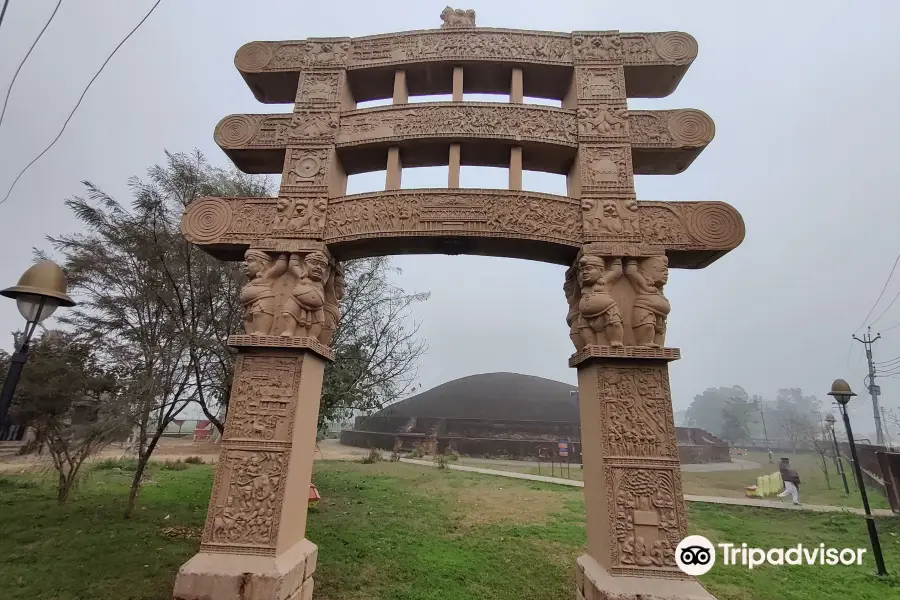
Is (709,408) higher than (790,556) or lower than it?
higher

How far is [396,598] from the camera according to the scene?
19.2ft

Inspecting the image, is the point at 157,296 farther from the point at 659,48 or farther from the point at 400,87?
the point at 659,48

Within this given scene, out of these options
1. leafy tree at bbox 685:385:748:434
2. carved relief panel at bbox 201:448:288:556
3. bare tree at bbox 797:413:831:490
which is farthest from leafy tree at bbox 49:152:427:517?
leafy tree at bbox 685:385:748:434

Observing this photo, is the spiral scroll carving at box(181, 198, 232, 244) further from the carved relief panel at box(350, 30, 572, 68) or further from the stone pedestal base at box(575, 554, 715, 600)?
the stone pedestal base at box(575, 554, 715, 600)

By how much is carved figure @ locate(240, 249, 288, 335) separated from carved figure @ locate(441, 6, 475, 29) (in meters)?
4.49

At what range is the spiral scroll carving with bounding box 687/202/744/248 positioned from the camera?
5.23 meters

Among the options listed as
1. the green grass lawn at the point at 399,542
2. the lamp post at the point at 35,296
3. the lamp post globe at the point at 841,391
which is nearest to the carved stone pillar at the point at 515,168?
the lamp post at the point at 35,296

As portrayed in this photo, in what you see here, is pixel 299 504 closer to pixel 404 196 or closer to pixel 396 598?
pixel 396 598

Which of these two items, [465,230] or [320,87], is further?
[320,87]

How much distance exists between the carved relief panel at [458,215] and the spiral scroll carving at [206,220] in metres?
1.38

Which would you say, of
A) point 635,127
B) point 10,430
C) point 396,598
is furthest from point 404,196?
point 10,430

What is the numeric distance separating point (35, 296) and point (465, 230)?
14.4 ft

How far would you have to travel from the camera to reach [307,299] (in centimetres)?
516

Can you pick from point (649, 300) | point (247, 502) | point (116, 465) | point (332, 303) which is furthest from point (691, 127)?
point (116, 465)
